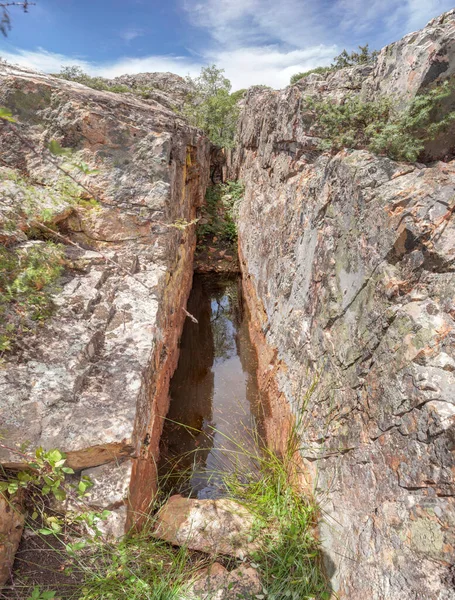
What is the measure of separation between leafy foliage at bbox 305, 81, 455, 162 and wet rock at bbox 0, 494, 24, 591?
14.2 feet

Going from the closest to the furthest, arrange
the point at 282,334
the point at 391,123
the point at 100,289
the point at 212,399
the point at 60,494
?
1. the point at 60,494
2. the point at 391,123
3. the point at 100,289
4. the point at 282,334
5. the point at 212,399

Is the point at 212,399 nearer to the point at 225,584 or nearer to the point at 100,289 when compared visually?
the point at 100,289

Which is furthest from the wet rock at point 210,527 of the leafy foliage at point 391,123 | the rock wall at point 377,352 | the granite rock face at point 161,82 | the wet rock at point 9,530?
the granite rock face at point 161,82

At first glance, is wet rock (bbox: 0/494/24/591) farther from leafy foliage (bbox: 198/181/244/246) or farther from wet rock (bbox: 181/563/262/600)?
leafy foliage (bbox: 198/181/244/246)

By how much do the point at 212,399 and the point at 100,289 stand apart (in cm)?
272

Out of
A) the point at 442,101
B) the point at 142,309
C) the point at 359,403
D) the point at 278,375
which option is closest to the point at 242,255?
the point at 278,375

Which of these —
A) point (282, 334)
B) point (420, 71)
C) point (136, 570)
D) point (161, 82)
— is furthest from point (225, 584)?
point (161, 82)

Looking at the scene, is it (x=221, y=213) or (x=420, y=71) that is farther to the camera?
(x=221, y=213)

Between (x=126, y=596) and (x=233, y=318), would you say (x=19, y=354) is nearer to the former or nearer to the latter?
(x=126, y=596)

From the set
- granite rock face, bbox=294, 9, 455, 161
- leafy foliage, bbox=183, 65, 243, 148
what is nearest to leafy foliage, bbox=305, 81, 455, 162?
granite rock face, bbox=294, 9, 455, 161

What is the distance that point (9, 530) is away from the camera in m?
2.19

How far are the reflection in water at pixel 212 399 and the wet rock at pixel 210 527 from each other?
0.93 ft

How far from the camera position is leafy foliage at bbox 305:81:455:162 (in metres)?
3.10

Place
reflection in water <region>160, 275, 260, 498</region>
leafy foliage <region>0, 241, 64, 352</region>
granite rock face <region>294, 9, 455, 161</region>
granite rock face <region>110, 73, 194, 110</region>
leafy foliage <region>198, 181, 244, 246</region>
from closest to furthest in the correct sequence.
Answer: leafy foliage <region>0, 241, 64, 352</region>
granite rock face <region>294, 9, 455, 161</region>
reflection in water <region>160, 275, 260, 498</region>
leafy foliage <region>198, 181, 244, 246</region>
granite rock face <region>110, 73, 194, 110</region>
